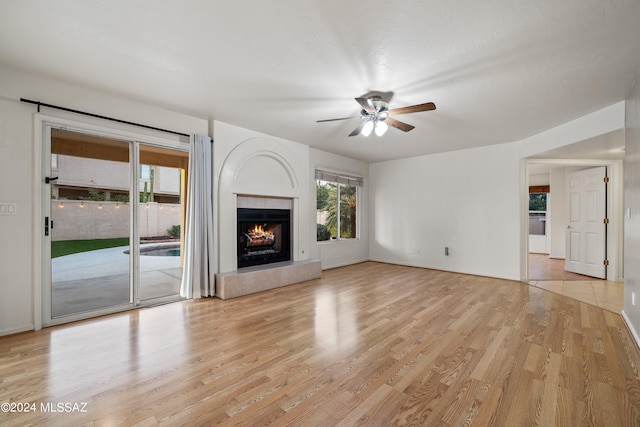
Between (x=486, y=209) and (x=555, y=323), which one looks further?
(x=486, y=209)

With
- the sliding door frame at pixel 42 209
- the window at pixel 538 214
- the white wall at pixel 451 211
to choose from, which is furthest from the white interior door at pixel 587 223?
the sliding door frame at pixel 42 209

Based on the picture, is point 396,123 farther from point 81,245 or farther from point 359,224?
point 81,245

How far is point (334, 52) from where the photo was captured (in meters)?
2.30

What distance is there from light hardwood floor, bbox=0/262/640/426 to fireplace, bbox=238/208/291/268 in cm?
127

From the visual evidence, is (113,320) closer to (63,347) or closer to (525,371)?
(63,347)

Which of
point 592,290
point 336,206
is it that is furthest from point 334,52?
point 592,290

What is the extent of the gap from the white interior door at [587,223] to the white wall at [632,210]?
2780 mm

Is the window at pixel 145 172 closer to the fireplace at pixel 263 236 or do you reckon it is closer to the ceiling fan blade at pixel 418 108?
the fireplace at pixel 263 236

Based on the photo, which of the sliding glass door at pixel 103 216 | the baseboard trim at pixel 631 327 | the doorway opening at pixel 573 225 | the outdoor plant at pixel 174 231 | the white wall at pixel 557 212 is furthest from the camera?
the white wall at pixel 557 212

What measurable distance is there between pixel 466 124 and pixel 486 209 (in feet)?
6.63

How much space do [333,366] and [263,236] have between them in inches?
124

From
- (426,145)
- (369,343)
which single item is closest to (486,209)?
(426,145)

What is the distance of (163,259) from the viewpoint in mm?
5371

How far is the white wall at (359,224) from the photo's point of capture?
571 cm
